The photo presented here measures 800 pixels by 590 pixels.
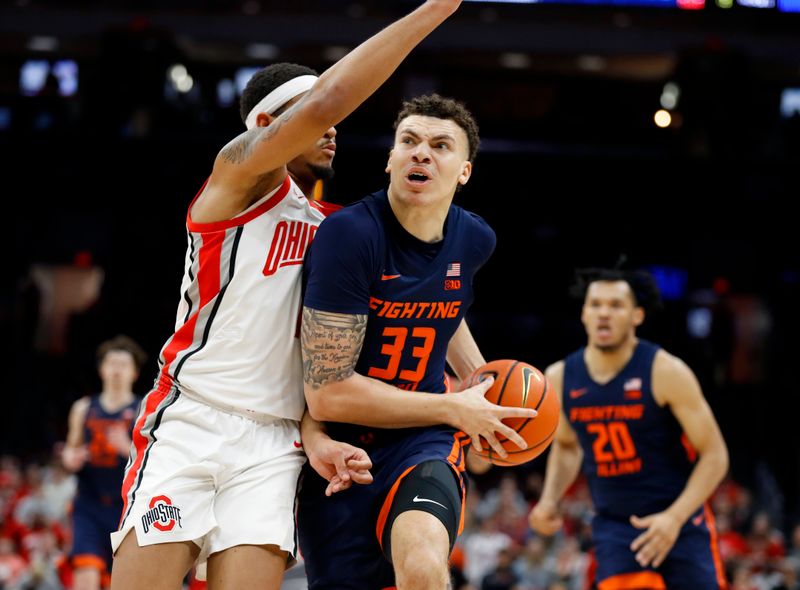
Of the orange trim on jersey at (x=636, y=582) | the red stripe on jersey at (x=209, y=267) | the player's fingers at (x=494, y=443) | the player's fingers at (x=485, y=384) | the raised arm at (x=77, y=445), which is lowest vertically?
the orange trim on jersey at (x=636, y=582)

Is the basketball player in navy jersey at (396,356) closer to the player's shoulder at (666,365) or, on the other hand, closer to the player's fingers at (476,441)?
the player's fingers at (476,441)

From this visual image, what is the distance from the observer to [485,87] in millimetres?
20734

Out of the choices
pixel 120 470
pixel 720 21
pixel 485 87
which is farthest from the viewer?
pixel 485 87

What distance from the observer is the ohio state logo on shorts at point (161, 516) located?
3314 millimetres

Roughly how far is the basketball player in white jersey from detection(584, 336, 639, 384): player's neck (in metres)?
2.87

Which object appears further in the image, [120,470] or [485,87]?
[485,87]

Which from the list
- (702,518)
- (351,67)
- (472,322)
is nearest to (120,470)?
(702,518)

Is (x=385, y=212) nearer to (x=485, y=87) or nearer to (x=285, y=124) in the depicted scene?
(x=285, y=124)

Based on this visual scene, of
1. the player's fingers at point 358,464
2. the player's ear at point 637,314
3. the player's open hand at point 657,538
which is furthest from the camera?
the player's ear at point 637,314

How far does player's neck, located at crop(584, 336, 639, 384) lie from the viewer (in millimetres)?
6117

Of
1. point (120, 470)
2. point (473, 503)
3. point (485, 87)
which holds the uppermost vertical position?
point (485, 87)

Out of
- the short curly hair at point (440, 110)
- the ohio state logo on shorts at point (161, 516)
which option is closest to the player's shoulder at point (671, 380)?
the short curly hair at point (440, 110)

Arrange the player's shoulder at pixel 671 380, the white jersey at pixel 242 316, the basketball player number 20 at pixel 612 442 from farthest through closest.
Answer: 1. the basketball player number 20 at pixel 612 442
2. the player's shoulder at pixel 671 380
3. the white jersey at pixel 242 316

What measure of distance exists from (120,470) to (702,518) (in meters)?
4.57
